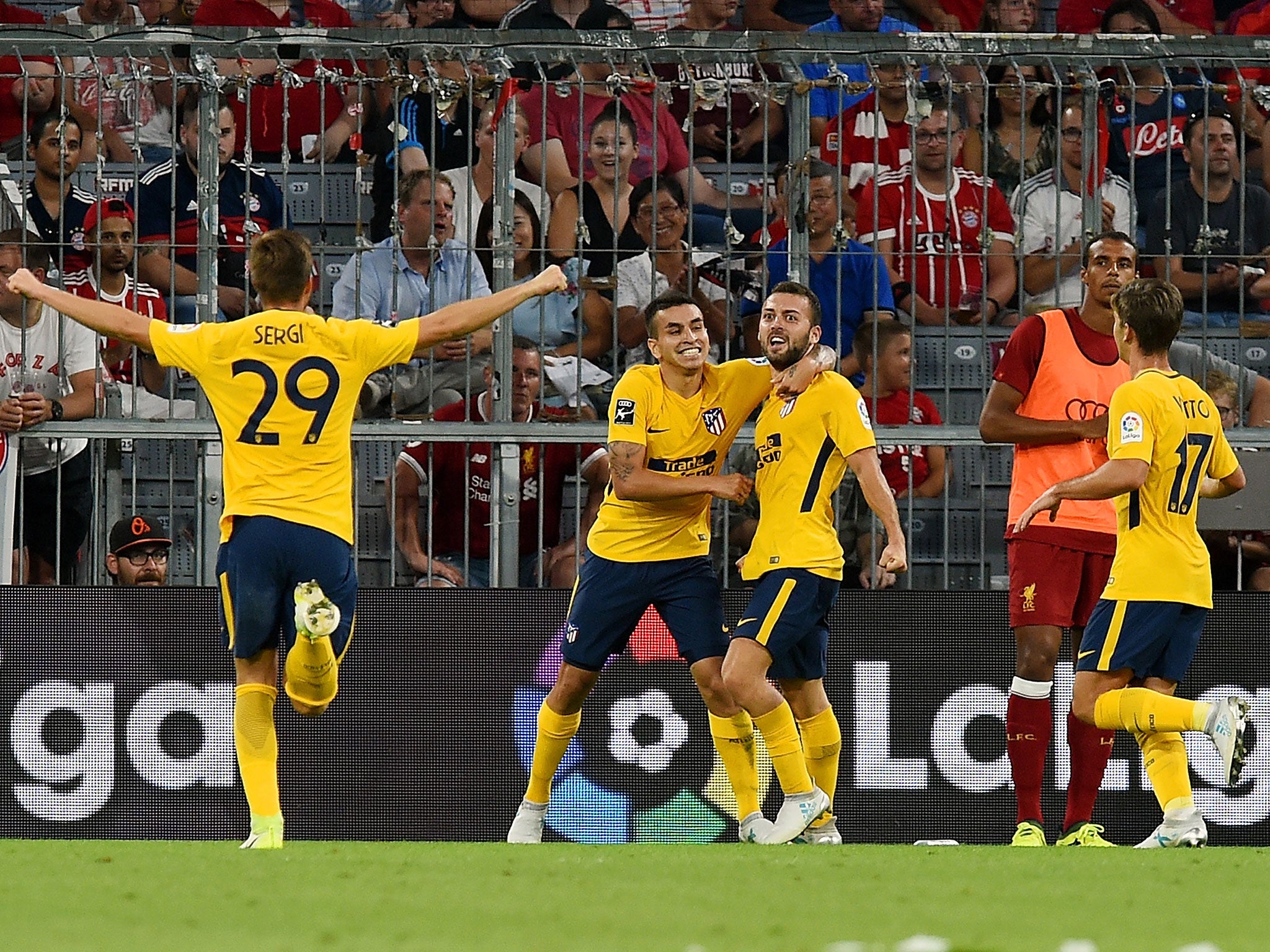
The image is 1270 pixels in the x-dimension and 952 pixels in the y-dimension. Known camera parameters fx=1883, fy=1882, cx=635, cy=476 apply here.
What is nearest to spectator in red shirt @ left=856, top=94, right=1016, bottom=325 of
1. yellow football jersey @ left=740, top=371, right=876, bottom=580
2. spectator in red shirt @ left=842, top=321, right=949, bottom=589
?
spectator in red shirt @ left=842, top=321, right=949, bottom=589

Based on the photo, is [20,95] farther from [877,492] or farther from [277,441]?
[877,492]

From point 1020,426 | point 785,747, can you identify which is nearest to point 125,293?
point 785,747

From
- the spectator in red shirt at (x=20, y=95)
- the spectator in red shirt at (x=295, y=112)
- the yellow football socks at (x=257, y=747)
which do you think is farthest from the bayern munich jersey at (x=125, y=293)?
the yellow football socks at (x=257, y=747)

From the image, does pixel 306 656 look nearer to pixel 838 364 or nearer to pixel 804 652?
pixel 804 652

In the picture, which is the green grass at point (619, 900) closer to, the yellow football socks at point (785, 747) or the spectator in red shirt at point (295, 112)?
the yellow football socks at point (785, 747)

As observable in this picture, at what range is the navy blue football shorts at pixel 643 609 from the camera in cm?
741

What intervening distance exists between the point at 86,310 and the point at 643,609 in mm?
2470

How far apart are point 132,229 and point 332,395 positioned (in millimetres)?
2652

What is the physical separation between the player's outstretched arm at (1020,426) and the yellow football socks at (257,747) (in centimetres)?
309

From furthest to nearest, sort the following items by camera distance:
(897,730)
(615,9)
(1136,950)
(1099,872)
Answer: (615,9), (897,730), (1099,872), (1136,950)

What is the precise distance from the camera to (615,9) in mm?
12000

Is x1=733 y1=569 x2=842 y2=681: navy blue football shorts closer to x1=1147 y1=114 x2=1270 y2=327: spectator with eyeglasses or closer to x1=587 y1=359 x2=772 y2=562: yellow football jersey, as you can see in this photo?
x1=587 y1=359 x2=772 y2=562: yellow football jersey

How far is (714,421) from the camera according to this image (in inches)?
297

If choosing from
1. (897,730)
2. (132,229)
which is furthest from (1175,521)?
(132,229)
